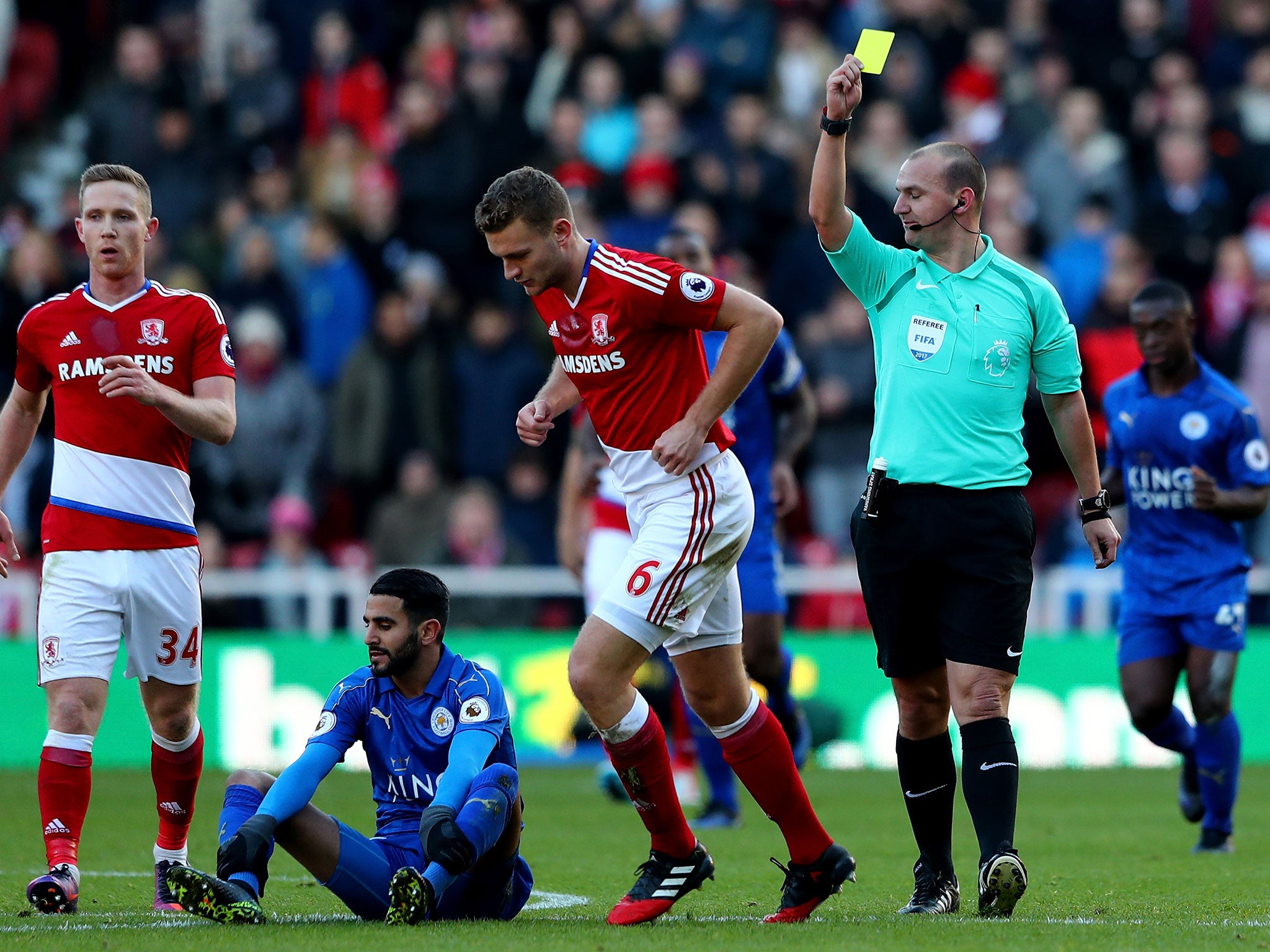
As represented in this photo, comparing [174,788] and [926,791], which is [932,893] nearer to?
[926,791]

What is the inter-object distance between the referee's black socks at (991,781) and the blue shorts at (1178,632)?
10.3 ft

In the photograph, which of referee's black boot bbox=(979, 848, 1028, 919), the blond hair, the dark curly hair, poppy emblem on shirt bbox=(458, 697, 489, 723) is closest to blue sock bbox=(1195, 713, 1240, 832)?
referee's black boot bbox=(979, 848, 1028, 919)

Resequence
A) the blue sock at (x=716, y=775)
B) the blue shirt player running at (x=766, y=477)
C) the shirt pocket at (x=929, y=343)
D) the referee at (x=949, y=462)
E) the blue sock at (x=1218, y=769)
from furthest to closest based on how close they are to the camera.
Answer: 1. the blue sock at (x=716, y=775)
2. the blue shirt player running at (x=766, y=477)
3. the blue sock at (x=1218, y=769)
4. the shirt pocket at (x=929, y=343)
5. the referee at (x=949, y=462)

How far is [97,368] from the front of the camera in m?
6.63

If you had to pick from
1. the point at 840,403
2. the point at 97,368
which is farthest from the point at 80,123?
the point at 97,368

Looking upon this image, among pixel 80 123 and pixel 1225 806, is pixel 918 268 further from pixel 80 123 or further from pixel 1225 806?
pixel 80 123

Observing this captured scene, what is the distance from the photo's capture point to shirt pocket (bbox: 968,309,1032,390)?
Result: 615cm

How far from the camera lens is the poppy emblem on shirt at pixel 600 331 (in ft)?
19.8

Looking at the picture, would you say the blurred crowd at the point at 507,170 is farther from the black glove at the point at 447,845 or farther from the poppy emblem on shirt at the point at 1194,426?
the black glove at the point at 447,845

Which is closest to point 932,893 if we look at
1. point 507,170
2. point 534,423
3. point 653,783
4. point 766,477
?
point 653,783

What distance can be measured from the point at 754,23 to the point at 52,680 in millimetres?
12764

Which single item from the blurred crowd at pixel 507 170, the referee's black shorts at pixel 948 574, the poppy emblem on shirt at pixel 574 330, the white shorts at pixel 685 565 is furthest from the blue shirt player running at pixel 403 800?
the blurred crowd at pixel 507 170

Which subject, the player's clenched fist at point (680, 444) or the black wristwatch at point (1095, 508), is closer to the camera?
the player's clenched fist at point (680, 444)

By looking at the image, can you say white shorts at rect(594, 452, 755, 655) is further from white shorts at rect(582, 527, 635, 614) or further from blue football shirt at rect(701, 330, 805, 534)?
white shorts at rect(582, 527, 635, 614)
